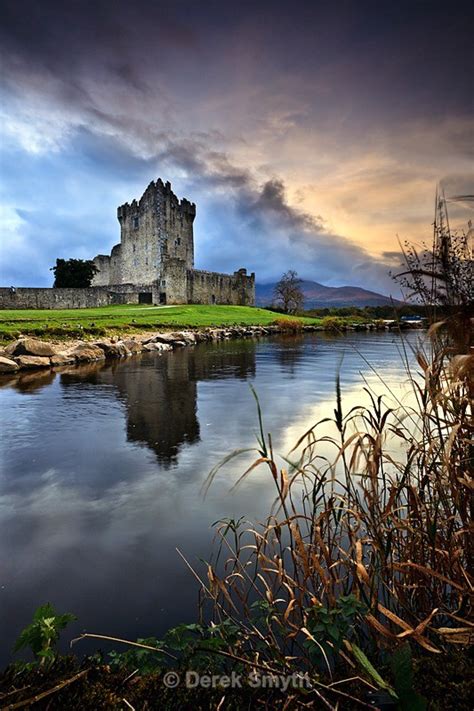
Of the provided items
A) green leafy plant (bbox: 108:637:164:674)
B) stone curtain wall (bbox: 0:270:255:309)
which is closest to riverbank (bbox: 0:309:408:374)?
green leafy plant (bbox: 108:637:164:674)

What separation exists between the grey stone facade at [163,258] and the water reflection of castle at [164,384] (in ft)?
135

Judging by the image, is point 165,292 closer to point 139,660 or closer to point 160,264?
point 160,264

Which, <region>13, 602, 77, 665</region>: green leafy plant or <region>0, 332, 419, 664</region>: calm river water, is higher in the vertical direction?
<region>13, 602, 77, 665</region>: green leafy plant

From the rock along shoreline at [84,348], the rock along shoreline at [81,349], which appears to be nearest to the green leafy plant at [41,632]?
the rock along shoreline at [84,348]

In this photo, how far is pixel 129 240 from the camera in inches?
2817

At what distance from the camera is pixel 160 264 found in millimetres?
65812

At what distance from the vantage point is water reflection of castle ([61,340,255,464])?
26.5ft

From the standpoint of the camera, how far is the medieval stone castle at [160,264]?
62438 mm

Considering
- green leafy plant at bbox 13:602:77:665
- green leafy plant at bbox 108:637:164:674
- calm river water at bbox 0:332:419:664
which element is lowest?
calm river water at bbox 0:332:419:664

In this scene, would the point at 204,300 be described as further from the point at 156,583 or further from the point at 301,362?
the point at 156,583

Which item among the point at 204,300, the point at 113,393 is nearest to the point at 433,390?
the point at 113,393

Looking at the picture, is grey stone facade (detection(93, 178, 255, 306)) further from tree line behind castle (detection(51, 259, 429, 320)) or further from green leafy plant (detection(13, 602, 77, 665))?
green leafy plant (detection(13, 602, 77, 665))

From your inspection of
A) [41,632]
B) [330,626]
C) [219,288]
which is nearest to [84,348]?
[41,632]

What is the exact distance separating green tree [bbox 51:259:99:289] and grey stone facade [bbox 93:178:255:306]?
6221mm
